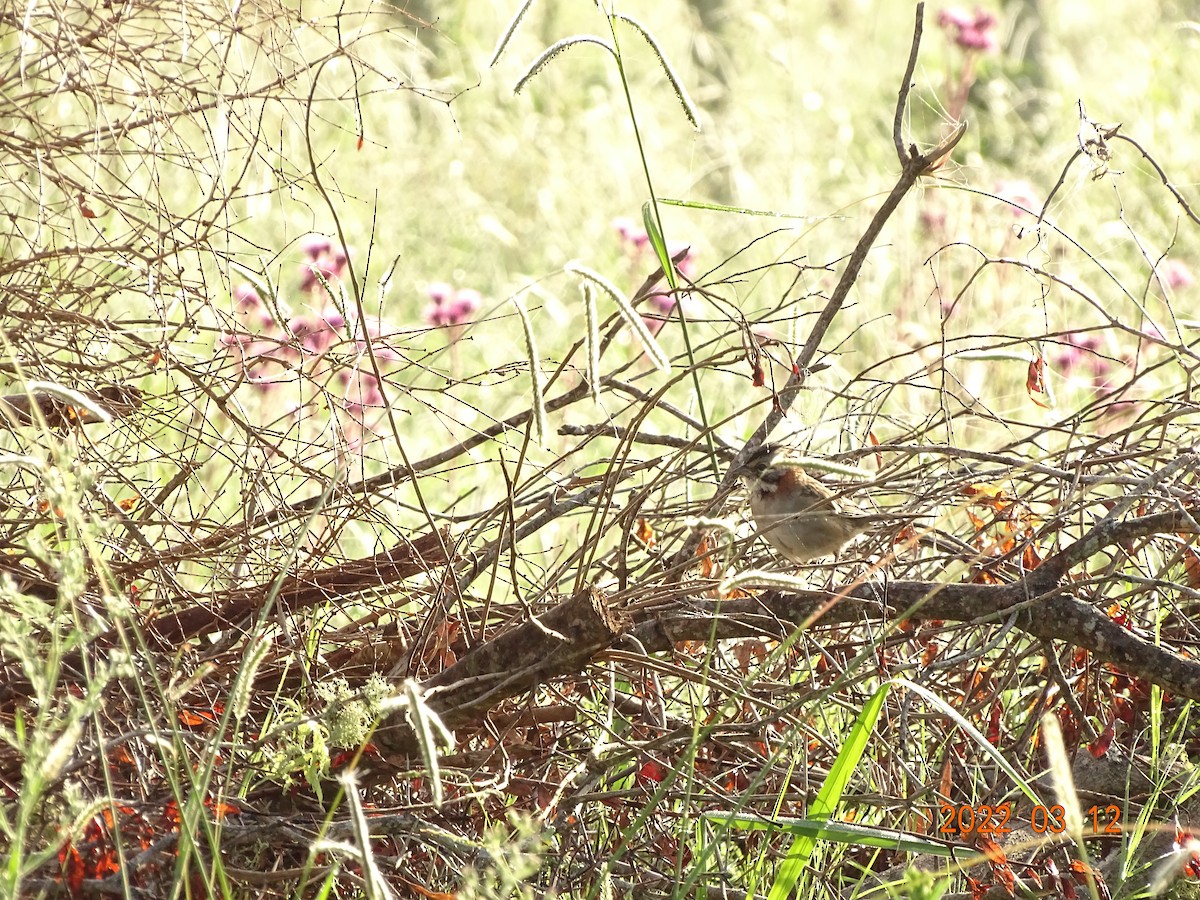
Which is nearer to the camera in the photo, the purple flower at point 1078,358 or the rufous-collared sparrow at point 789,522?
the rufous-collared sparrow at point 789,522

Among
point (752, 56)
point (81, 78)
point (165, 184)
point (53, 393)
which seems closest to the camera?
point (53, 393)

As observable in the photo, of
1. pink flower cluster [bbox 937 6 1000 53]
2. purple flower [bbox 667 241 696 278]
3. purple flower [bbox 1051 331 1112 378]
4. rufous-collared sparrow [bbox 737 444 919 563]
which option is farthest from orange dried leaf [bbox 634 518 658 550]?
pink flower cluster [bbox 937 6 1000 53]

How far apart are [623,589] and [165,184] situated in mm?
3700

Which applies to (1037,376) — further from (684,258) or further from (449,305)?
(449,305)

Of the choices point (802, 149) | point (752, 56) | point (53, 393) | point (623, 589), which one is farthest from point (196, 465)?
point (752, 56)

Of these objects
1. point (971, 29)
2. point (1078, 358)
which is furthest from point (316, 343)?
point (971, 29)

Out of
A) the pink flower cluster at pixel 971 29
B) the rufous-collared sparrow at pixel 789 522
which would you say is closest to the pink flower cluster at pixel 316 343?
the rufous-collared sparrow at pixel 789 522

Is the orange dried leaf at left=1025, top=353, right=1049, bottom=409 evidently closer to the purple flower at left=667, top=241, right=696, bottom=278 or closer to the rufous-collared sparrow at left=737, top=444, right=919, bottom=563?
the rufous-collared sparrow at left=737, top=444, right=919, bottom=563

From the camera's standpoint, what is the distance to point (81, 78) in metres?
2.01

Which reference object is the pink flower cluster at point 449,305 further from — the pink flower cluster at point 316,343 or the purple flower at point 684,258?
the purple flower at point 684,258

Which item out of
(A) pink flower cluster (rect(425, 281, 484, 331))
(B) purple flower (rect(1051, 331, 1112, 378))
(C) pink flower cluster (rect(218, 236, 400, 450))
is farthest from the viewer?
(B) purple flower (rect(1051, 331, 1112, 378))

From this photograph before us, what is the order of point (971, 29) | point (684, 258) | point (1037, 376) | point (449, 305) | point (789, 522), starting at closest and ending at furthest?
point (1037, 376), point (789, 522), point (684, 258), point (449, 305), point (971, 29)

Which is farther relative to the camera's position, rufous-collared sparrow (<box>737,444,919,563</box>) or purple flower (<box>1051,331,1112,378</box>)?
purple flower (<box>1051,331,1112,378</box>)

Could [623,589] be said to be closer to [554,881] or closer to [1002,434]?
[554,881]
